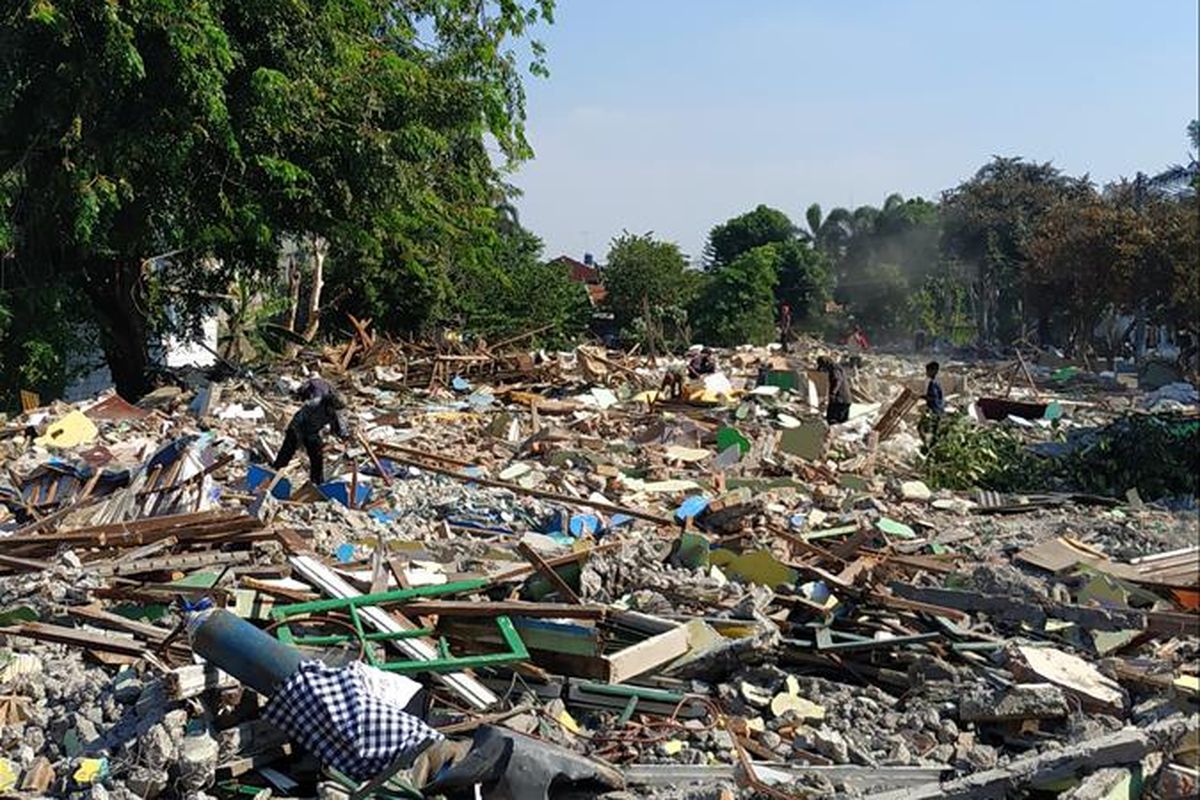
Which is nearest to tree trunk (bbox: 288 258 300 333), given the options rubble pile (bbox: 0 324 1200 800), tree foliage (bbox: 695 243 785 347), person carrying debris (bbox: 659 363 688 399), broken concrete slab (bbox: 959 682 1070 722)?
person carrying debris (bbox: 659 363 688 399)

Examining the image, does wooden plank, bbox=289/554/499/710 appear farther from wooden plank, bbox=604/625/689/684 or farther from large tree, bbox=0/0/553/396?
large tree, bbox=0/0/553/396

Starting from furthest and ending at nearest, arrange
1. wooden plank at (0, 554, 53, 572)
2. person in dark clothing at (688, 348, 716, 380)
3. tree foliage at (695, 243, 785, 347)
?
tree foliage at (695, 243, 785, 347)
person in dark clothing at (688, 348, 716, 380)
wooden plank at (0, 554, 53, 572)

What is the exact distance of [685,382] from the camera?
1669cm

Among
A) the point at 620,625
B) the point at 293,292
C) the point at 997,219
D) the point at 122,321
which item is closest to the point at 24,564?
the point at 620,625

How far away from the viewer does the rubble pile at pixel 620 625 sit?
16.1 ft

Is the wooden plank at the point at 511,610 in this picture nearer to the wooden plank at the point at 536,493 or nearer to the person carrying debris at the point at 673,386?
the wooden plank at the point at 536,493

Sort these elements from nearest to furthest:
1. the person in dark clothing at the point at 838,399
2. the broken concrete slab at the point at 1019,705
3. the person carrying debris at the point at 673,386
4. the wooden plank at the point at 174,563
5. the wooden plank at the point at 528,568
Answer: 1. the broken concrete slab at the point at 1019,705
2. the wooden plank at the point at 528,568
3. the wooden plank at the point at 174,563
4. the person in dark clothing at the point at 838,399
5. the person carrying debris at the point at 673,386

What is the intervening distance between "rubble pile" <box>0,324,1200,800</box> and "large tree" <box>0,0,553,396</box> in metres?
4.84

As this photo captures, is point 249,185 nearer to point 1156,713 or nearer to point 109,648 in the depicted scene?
point 109,648

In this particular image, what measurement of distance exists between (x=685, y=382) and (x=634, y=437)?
115 inches

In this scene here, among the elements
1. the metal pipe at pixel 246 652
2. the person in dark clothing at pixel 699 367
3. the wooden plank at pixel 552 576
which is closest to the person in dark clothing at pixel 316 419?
the wooden plank at pixel 552 576

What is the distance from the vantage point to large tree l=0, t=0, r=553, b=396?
13.9 m

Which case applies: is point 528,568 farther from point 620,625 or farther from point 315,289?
point 315,289

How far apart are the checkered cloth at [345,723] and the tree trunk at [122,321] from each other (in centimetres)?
1357
